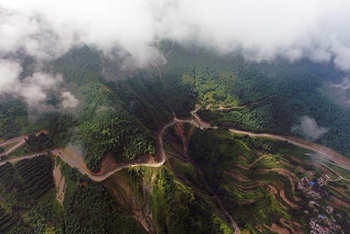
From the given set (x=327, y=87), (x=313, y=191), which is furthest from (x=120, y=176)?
(x=327, y=87)

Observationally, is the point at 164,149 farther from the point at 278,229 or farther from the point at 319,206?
the point at 319,206

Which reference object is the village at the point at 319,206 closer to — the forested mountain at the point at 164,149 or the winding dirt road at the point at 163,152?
the forested mountain at the point at 164,149

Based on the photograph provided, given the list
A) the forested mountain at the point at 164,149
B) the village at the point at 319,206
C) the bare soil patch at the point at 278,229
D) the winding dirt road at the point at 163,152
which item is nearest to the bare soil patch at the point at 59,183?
the forested mountain at the point at 164,149

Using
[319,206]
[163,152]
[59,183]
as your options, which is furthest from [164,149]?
[319,206]

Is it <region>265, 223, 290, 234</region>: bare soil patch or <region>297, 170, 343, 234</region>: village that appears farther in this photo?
<region>297, 170, 343, 234</region>: village

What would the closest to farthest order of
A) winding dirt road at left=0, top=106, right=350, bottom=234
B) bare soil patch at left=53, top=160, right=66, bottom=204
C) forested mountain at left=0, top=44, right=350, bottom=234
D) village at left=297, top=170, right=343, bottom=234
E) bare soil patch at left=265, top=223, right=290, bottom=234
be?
forested mountain at left=0, top=44, right=350, bottom=234 < bare soil patch at left=265, top=223, right=290, bottom=234 < bare soil patch at left=53, top=160, right=66, bottom=204 < village at left=297, top=170, right=343, bottom=234 < winding dirt road at left=0, top=106, right=350, bottom=234

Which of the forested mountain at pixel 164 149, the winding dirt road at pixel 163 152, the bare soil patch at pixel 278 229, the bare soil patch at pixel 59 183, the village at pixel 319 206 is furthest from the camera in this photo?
the winding dirt road at pixel 163 152

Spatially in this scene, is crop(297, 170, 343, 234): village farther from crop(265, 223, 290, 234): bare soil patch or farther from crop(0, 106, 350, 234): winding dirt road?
crop(0, 106, 350, 234): winding dirt road

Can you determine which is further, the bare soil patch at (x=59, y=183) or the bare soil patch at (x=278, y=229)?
the bare soil patch at (x=59, y=183)

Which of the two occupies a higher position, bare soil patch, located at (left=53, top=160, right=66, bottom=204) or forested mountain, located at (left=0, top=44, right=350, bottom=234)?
forested mountain, located at (left=0, top=44, right=350, bottom=234)

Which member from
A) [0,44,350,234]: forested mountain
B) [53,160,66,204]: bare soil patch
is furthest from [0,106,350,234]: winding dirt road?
[53,160,66,204]: bare soil patch

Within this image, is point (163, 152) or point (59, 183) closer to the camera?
point (59, 183)

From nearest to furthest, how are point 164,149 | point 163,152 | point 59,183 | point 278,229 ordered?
point 278,229 < point 59,183 < point 163,152 < point 164,149
